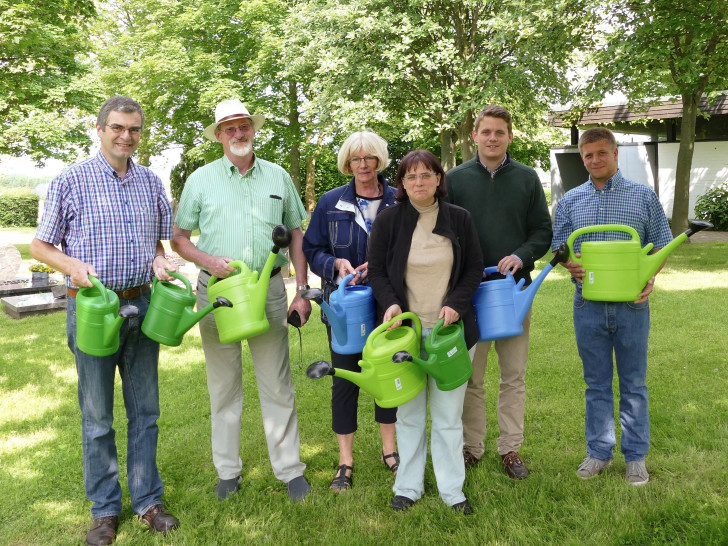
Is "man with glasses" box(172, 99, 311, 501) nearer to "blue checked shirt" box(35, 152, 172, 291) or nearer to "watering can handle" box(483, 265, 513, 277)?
"blue checked shirt" box(35, 152, 172, 291)

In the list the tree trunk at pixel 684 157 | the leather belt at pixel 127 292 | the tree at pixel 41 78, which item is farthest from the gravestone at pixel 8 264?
the tree trunk at pixel 684 157

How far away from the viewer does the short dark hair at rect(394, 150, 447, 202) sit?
8.67ft

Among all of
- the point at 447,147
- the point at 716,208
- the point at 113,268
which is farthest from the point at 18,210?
the point at 113,268

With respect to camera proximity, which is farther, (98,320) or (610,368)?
(610,368)

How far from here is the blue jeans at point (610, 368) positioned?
2.85m

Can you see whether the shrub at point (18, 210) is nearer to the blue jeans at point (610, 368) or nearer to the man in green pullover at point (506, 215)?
the man in green pullover at point (506, 215)

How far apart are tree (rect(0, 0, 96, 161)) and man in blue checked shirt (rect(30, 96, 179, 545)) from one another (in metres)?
10.6

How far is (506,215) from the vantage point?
306cm

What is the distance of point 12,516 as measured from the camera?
2.97 meters

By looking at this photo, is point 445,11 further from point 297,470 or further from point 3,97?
point 297,470

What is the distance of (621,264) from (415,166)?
1.02m

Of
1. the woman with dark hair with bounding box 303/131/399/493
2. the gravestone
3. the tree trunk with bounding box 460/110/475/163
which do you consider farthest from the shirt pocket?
the tree trunk with bounding box 460/110/475/163

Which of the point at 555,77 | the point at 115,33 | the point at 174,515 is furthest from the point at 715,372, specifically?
the point at 115,33

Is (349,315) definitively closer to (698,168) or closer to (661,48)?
(661,48)
